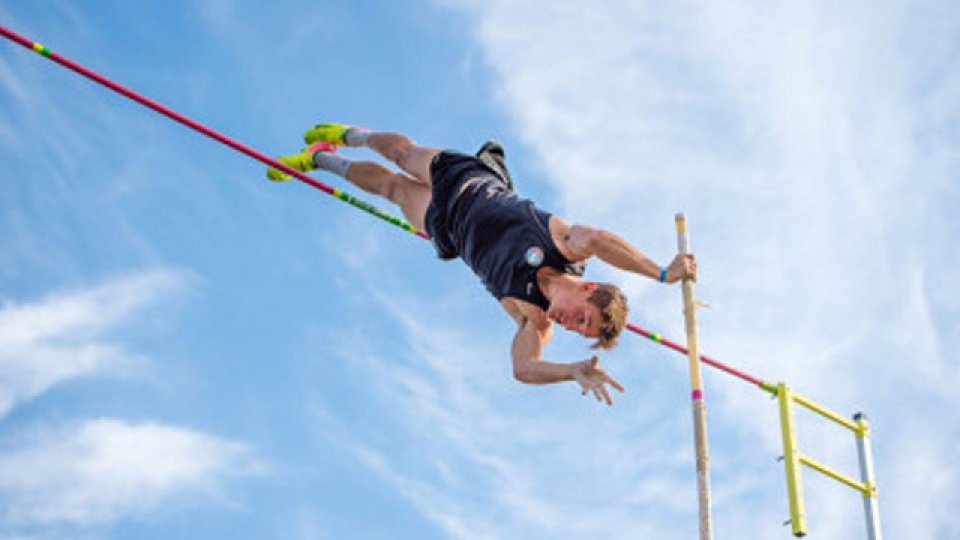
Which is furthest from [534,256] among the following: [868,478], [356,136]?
[868,478]

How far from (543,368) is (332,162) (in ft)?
8.17

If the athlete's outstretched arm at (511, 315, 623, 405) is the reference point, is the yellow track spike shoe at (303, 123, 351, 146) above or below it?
above

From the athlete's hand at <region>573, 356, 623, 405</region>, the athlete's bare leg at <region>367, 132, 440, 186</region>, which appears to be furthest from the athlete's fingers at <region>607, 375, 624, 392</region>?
the athlete's bare leg at <region>367, 132, 440, 186</region>

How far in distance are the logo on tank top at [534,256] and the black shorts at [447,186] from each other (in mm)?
670

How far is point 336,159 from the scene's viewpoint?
882cm

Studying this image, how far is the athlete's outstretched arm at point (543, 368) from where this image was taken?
6.39 meters

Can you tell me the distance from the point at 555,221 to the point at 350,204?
2.19 metres

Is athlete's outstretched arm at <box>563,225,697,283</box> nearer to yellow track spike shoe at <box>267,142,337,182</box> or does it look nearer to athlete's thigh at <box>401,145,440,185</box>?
athlete's thigh at <box>401,145,440,185</box>

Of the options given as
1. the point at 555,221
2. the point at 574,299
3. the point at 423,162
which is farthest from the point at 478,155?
the point at 574,299

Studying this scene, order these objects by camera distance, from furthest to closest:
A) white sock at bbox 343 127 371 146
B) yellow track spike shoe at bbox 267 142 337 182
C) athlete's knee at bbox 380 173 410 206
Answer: yellow track spike shoe at bbox 267 142 337 182 → white sock at bbox 343 127 371 146 → athlete's knee at bbox 380 173 410 206

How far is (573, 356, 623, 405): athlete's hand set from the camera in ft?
20.8

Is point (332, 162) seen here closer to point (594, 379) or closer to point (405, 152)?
point (405, 152)

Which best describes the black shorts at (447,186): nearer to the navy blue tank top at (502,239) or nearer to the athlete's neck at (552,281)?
the navy blue tank top at (502,239)

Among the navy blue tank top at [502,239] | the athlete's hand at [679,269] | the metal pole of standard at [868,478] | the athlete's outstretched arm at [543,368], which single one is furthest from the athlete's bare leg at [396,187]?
the metal pole of standard at [868,478]
